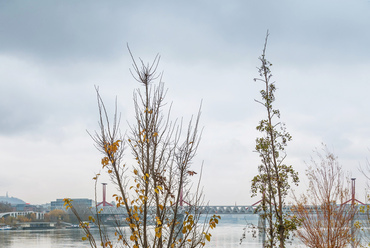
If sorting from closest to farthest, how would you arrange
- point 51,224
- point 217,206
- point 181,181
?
point 181,181, point 217,206, point 51,224

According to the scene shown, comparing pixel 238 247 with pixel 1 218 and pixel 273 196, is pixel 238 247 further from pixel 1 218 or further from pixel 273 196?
pixel 1 218

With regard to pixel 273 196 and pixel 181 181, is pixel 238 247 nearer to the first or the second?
pixel 273 196

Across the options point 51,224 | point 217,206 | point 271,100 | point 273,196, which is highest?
point 271,100

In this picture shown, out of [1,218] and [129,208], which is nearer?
[129,208]

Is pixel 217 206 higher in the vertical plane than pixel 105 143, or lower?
lower

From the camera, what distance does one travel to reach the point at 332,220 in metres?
8.11

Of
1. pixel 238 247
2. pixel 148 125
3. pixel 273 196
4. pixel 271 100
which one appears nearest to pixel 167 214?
pixel 148 125

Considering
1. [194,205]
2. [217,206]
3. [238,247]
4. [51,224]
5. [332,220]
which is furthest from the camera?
[51,224]

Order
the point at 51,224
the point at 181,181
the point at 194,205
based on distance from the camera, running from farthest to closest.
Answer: the point at 51,224 < the point at 194,205 < the point at 181,181

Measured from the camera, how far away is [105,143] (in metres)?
2.78

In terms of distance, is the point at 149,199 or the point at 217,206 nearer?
the point at 149,199

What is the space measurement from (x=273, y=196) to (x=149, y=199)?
325 cm

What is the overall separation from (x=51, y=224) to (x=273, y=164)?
5623 centimetres

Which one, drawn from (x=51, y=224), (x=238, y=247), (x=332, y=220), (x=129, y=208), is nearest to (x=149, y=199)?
(x=129, y=208)
